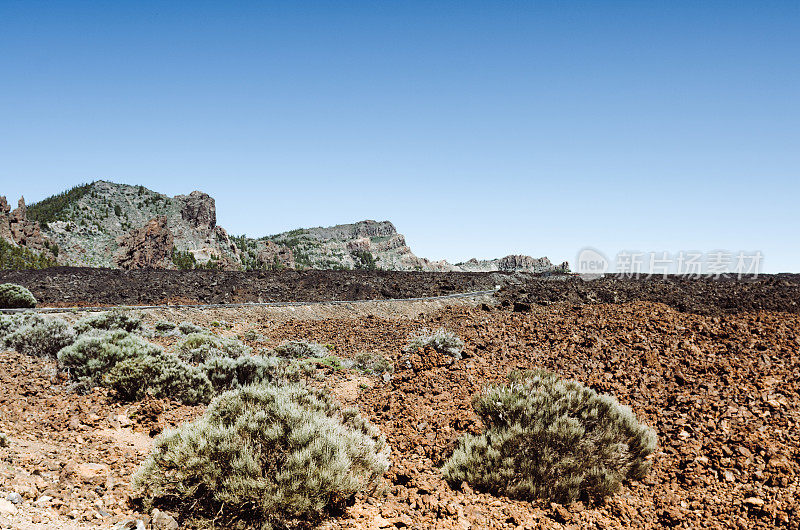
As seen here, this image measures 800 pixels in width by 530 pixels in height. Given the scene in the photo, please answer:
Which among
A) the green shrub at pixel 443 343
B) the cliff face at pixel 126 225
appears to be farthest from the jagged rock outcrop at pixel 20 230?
the green shrub at pixel 443 343

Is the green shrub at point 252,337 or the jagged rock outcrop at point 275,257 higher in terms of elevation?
the jagged rock outcrop at point 275,257

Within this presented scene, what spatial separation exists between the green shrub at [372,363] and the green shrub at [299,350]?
1.21 meters

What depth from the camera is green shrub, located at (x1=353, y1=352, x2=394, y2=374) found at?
1143cm

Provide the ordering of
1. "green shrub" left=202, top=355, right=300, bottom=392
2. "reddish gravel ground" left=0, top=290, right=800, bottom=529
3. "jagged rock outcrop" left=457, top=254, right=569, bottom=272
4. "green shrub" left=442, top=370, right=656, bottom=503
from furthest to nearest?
"jagged rock outcrop" left=457, top=254, right=569, bottom=272 < "green shrub" left=202, top=355, right=300, bottom=392 < "green shrub" left=442, top=370, right=656, bottom=503 < "reddish gravel ground" left=0, top=290, right=800, bottom=529

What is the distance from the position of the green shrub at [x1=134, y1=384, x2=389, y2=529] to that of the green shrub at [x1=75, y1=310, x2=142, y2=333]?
394 inches

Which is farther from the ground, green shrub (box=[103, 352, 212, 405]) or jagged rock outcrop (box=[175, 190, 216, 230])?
jagged rock outcrop (box=[175, 190, 216, 230])

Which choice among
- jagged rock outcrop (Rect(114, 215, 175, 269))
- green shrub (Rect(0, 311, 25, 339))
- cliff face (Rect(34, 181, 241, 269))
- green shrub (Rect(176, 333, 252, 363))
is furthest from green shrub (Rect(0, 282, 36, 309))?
cliff face (Rect(34, 181, 241, 269))

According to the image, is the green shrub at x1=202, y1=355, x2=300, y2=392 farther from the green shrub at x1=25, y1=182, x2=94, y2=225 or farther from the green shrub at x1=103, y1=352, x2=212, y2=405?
the green shrub at x1=25, y1=182, x2=94, y2=225

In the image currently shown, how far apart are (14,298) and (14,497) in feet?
67.4

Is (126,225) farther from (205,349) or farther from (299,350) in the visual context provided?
(205,349)

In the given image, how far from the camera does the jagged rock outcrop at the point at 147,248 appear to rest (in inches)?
2879

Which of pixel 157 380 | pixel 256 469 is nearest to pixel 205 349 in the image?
pixel 157 380

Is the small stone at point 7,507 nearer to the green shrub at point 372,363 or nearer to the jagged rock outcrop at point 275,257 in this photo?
the green shrub at point 372,363

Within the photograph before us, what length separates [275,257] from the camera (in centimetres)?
10906
